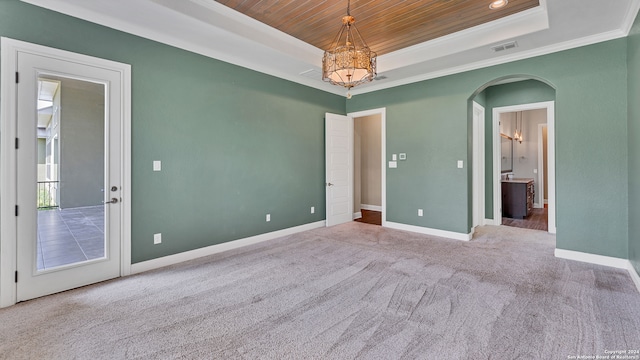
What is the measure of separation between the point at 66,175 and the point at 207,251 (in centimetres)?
182

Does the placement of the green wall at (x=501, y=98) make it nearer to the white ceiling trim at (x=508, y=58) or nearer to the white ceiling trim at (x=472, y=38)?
the white ceiling trim at (x=508, y=58)

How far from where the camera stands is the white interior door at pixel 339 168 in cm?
575

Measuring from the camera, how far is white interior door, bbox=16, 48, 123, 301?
264 cm

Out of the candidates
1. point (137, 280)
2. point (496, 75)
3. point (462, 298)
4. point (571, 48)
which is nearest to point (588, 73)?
point (571, 48)

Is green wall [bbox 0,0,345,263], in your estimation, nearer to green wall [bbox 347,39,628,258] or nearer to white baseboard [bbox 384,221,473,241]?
white baseboard [bbox 384,221,473,241]

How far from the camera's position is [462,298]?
8.73 feet

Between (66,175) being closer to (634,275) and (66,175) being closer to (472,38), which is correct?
(472,38)

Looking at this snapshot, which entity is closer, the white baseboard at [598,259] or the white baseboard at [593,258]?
the white baseboard at [598,259]

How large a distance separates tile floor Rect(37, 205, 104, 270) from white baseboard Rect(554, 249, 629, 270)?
5.73 metres

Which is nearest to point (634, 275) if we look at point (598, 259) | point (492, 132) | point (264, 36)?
point (598, 259)

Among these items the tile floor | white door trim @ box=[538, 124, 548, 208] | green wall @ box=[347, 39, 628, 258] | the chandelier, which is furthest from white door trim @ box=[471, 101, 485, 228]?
the tile floor

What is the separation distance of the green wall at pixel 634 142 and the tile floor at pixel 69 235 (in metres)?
5.70

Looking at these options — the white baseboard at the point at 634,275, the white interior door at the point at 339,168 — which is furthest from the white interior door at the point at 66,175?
the white baseboard at the point at 634,275

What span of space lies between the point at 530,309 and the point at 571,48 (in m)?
3.44
